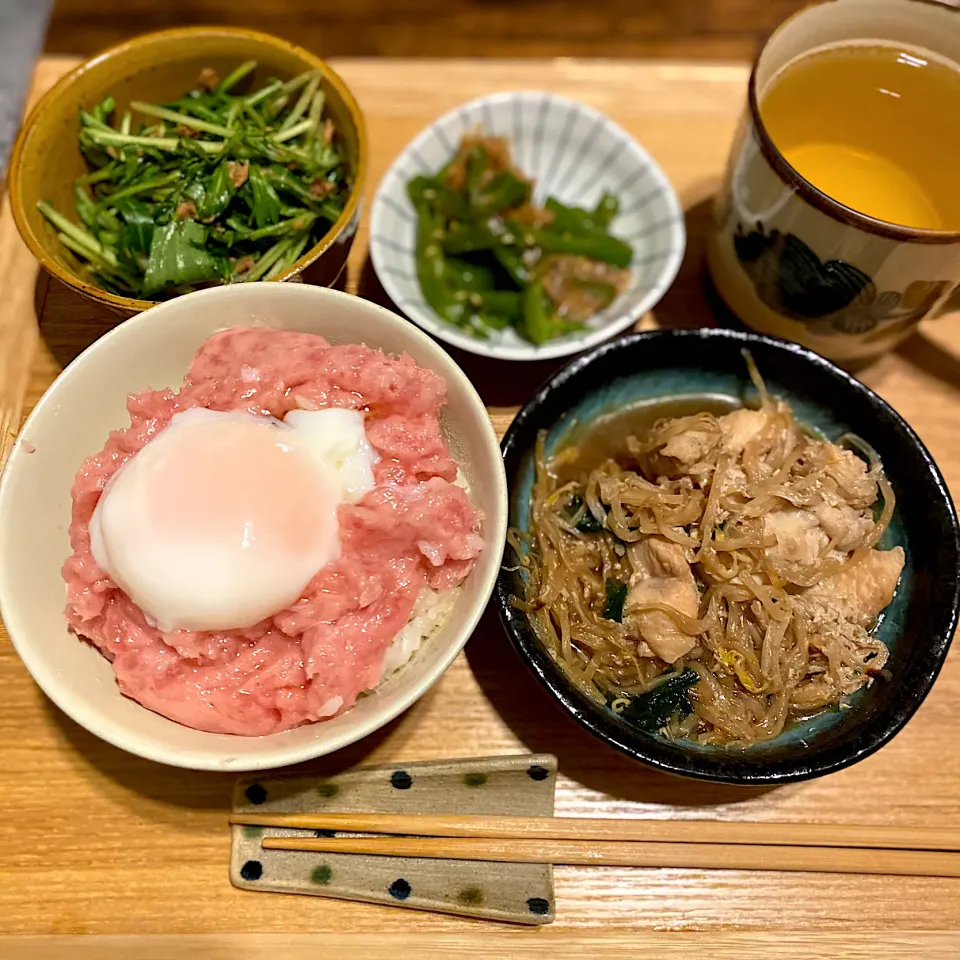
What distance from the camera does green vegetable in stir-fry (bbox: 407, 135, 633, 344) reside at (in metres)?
2.40

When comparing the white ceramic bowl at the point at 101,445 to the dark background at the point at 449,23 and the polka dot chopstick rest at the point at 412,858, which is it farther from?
the dark background at the point at 449,23

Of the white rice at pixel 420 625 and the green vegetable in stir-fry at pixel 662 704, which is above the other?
the white rice at pixel 420 625

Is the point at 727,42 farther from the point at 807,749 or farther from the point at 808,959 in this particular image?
the point at 808,959

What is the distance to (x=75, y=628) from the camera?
1609mm

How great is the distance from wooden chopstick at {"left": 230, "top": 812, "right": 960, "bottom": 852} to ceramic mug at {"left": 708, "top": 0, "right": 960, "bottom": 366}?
3.96 feet

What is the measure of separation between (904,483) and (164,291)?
183 cm

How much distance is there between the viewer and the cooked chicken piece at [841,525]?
1.85 metres

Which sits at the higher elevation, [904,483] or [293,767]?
[904,483]

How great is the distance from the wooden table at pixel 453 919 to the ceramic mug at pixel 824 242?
901 millimetres

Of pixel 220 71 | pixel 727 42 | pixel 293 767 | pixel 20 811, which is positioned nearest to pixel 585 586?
pixel 293 767

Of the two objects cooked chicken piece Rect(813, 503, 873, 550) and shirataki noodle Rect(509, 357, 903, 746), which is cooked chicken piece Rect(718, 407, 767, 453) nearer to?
shirataki noodle Rect(509, 357, 903, 746)

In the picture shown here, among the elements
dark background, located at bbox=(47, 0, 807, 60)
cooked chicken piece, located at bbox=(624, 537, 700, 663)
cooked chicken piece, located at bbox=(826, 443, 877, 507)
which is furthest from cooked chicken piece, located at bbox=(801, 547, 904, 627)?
dark background, located at bbox=(47, 0, 807, 60)

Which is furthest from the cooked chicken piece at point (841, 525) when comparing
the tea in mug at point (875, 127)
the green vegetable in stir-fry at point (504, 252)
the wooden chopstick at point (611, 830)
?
the green vegetable in stir-fry at point (504, 252)

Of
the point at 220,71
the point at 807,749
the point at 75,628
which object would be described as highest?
the point at 220,71
